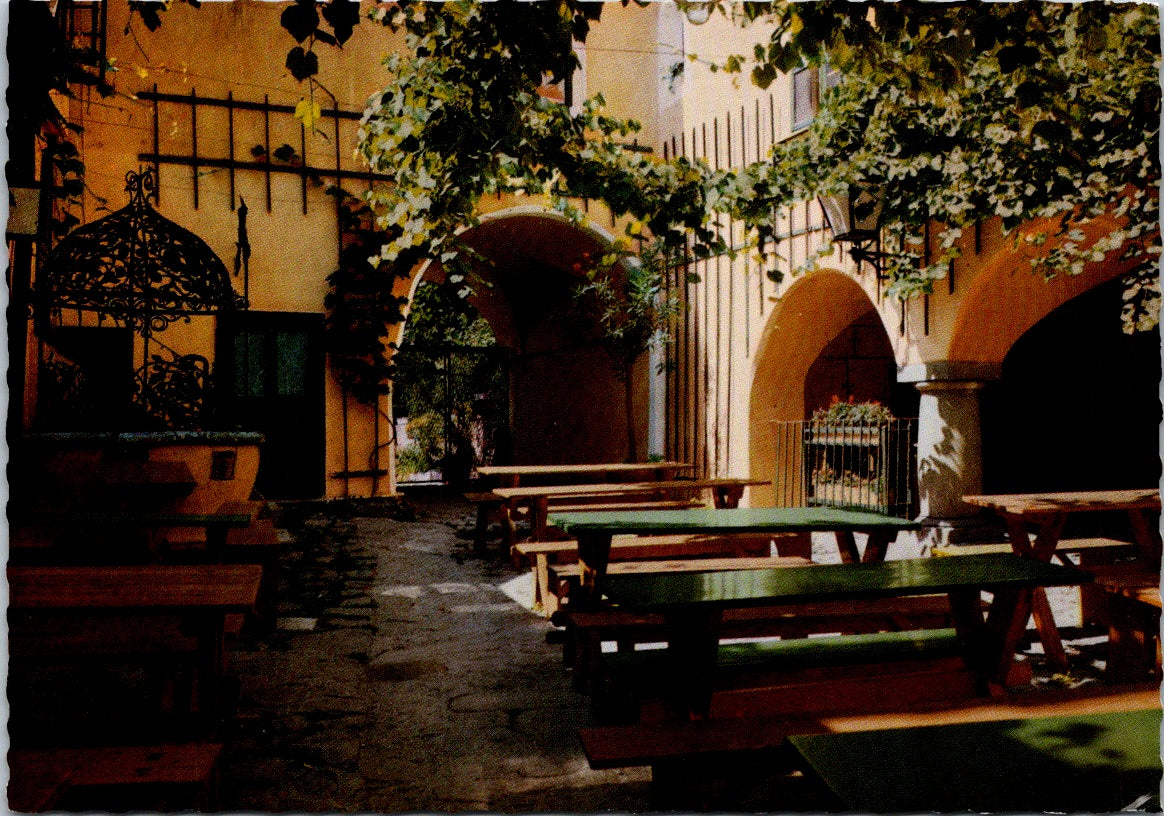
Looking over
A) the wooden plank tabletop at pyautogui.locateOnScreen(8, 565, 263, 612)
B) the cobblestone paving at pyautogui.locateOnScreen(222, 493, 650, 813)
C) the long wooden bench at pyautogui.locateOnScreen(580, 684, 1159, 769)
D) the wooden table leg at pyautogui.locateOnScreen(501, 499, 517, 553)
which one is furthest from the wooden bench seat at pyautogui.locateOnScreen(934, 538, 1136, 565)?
the wooden plank tabletop at pyautogui.locateOnScreen(8, 565, 263, 612)

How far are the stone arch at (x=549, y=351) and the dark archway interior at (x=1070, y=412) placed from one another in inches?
190

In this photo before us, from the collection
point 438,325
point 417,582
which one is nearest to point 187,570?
point 417,582

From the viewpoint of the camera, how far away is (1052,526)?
4426 millimetres

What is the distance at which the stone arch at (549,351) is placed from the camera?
41.8ft

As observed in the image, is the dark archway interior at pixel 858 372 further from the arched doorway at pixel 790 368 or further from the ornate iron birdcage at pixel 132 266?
the ornate iron birdcage at pixel 132 266

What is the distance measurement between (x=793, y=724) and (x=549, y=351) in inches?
509

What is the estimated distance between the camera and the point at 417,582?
664 cm

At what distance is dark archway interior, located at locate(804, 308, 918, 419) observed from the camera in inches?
467

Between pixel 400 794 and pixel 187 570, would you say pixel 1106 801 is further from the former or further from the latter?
pixel 187 570

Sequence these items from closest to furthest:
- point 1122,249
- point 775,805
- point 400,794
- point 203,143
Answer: point 775,805 → point 400,794 → point 1122,249 → point 203,143

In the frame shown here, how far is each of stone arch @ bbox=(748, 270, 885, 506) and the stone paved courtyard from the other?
399cm

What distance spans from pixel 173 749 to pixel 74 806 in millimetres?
300

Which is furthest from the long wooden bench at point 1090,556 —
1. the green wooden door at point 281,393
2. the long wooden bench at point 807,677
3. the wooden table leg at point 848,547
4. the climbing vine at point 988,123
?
the green wooden door at point 281,393

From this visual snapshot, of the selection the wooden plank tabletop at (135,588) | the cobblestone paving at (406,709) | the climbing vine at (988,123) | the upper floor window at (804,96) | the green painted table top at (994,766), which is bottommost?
the cobblestone paving at (406,709)
